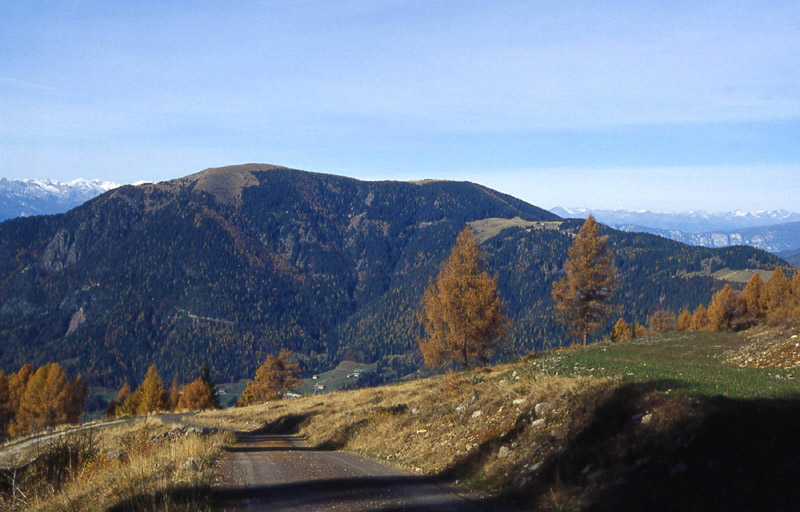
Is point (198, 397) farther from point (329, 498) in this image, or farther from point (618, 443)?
point (618, 443)

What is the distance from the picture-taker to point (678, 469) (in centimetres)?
859

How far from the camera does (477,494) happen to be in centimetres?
1066

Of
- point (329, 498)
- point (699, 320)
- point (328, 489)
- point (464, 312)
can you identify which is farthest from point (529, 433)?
point (699, 320)

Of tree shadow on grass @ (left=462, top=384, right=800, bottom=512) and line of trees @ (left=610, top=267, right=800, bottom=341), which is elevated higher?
tree shadow on grass @ (left=462, top=384, right=800, bottom=512)

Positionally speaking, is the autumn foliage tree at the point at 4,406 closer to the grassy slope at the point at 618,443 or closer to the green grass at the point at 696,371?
the grassy slope at the point at 618,443

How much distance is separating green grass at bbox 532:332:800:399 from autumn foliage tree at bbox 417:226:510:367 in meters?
9.45

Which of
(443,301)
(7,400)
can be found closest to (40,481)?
(443,301)

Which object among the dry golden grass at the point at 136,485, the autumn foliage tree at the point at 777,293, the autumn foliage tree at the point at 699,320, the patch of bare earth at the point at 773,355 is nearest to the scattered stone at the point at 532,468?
the dry golden grass at the point at 136,485

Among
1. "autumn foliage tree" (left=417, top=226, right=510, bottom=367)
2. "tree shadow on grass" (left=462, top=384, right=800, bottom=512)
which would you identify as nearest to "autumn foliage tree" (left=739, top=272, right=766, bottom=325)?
"autumn foliage tree" (left=417, top=226, right=510, bottom=367)

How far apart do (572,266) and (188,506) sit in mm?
45229

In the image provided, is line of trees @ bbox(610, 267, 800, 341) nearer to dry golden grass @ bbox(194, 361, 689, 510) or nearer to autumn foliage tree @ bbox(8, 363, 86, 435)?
dry golden grass @ bbox(194, 361, 689, 510)

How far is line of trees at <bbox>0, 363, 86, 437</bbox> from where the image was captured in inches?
3152

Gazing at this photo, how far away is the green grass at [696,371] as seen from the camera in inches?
477

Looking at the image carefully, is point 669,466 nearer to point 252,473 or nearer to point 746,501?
point 746,501
